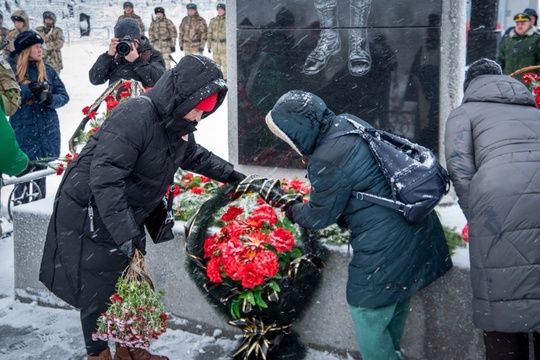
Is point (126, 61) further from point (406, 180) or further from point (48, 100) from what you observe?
point (406, 180)

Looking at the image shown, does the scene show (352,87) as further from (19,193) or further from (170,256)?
(19,193)

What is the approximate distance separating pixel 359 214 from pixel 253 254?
78 cm

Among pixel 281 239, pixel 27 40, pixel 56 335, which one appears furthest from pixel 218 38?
pixel 281 239

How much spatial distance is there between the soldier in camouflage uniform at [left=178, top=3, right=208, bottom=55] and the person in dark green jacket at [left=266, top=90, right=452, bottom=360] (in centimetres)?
1534

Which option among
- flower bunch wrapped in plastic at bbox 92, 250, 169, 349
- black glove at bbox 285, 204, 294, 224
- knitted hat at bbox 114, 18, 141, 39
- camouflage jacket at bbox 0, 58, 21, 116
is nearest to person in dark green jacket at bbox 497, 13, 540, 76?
knitted hat at bbox 114, 18, 141, 39

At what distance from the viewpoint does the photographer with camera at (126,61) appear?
5.43 m

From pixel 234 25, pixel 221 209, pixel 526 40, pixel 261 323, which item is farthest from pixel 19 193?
pixel 526 40

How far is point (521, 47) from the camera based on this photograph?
8328 mm

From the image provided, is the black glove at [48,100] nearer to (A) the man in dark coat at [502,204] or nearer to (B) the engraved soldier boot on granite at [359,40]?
(B) the engraved soldier boot on granite at [359,40]

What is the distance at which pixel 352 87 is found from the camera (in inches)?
189

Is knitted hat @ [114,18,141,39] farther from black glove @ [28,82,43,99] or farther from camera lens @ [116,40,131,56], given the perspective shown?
black glove @ [28,82,43,99]

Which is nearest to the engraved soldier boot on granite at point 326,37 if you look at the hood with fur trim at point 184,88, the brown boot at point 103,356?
the hood with fur trim at point 184,88

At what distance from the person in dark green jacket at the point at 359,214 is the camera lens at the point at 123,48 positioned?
2.88 meters

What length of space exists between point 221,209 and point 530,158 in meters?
1.87
